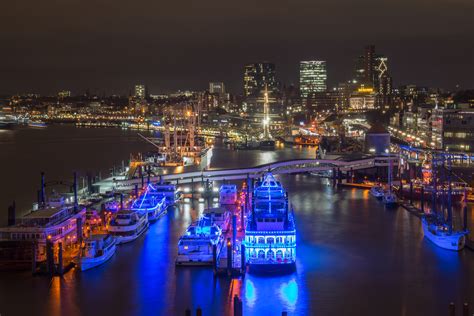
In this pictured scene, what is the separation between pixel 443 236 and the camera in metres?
10.1

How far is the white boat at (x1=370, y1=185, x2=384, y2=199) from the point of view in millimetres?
15109

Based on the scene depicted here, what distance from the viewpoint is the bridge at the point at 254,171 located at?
1576 cm

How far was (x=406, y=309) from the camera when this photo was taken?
7633mm

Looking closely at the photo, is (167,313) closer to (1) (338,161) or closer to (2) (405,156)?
(1) (338,161)

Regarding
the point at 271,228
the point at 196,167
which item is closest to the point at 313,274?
the point at 271,228

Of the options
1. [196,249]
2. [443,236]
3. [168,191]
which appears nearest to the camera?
[196,249]

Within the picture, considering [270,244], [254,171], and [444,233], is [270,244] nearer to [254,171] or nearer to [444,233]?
[444,233]

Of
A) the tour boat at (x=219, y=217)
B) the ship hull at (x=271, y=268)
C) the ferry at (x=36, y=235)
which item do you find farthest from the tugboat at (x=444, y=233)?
the ferry at (x=36, y=235)

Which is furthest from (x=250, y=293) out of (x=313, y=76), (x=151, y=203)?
(x=313, y=76)

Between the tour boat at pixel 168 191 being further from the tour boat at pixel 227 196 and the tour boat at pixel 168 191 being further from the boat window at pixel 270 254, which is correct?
the boat window at pixel 270 254

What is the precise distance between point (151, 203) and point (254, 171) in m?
5.68

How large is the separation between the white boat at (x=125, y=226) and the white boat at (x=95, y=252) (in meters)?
0.93

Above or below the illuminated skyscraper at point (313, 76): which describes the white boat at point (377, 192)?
below

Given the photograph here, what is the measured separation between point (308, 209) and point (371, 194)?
283cm
